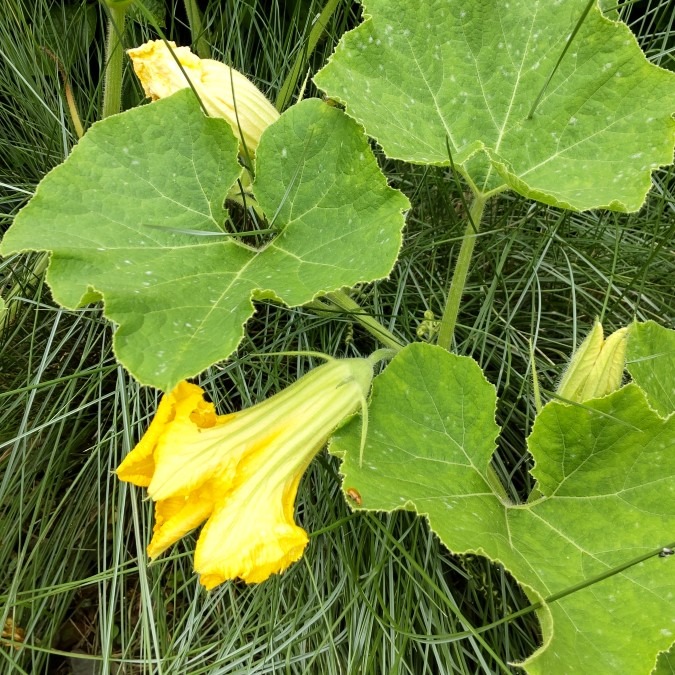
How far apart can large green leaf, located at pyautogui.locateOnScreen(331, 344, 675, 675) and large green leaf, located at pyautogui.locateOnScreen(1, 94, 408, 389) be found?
15 centimetres

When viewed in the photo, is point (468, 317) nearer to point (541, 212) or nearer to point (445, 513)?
point (541, 212)

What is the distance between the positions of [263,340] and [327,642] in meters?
0.51

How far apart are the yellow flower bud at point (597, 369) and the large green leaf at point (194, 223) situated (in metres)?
0.28

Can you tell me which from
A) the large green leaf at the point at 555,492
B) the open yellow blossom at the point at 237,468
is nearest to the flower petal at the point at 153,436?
the open yellow blossom at the point at 237,468

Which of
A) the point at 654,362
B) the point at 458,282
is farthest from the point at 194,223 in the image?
the point at 654,362

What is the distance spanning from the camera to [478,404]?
83cm

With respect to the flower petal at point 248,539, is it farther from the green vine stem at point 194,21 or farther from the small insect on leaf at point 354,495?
the green vine stem at point 194,21

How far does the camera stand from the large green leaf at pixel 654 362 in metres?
0.92

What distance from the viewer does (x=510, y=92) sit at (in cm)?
95

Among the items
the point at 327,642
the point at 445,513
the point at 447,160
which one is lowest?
the point at 327,642

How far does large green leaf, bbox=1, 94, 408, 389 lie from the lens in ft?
2.46

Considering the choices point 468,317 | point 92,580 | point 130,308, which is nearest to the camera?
point 130,308

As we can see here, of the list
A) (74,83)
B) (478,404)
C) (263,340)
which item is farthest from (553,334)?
(74,83)

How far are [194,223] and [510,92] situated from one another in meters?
0.41
